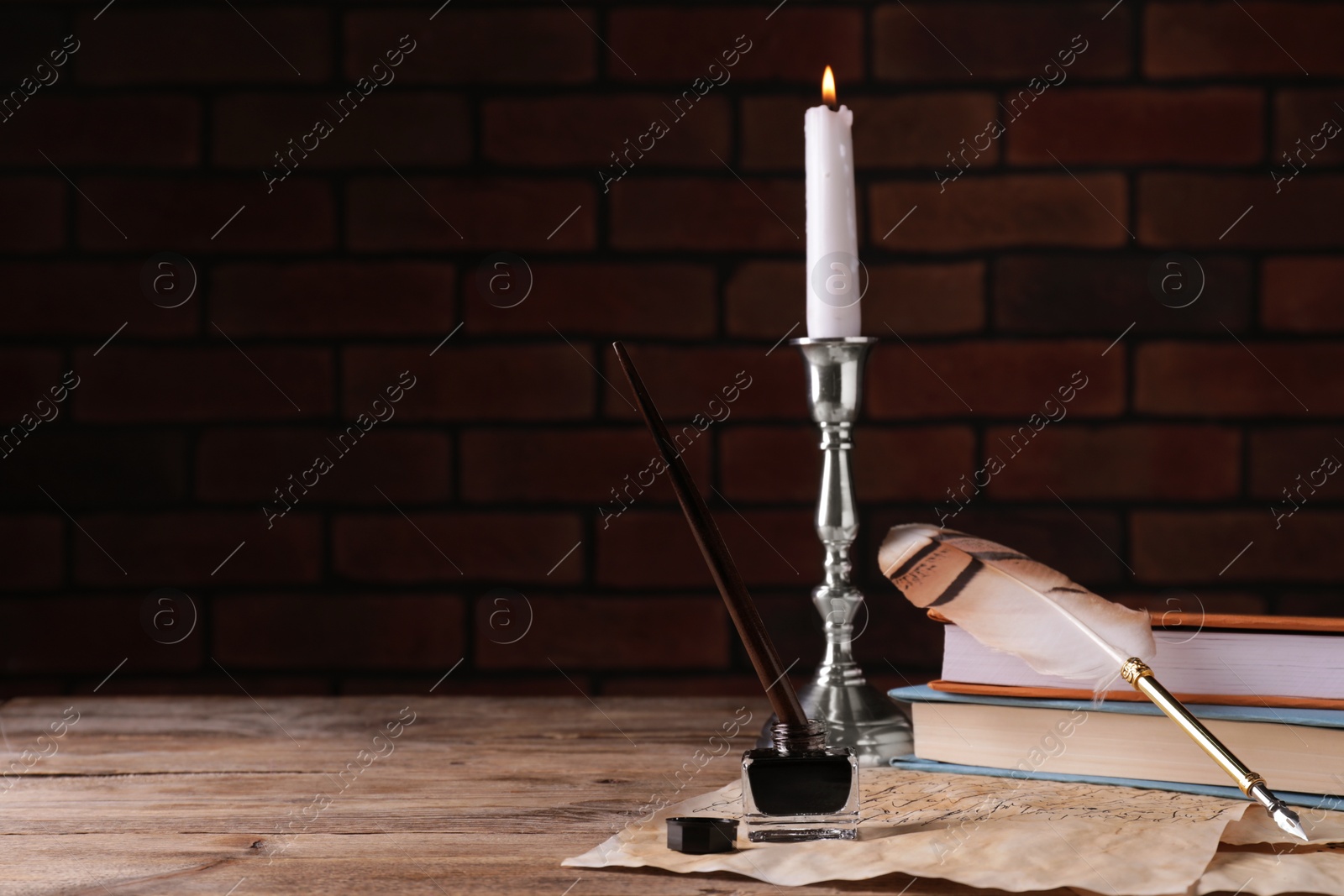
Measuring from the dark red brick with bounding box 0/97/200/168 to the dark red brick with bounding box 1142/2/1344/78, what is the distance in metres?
1.07

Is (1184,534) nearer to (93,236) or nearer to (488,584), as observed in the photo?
(488,584)

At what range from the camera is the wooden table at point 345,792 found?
543mm

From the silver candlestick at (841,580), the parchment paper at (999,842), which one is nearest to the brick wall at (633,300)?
the silver candlestick at (841,580)

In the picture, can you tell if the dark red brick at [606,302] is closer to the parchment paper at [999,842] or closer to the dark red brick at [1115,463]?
the dark red brick at [1115,463]

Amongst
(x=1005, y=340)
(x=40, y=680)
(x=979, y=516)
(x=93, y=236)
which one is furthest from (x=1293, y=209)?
(x=40, y=680)

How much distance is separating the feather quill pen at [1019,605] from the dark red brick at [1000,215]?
2.04ft

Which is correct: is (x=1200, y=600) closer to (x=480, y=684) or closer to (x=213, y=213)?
(x=480, y=684)

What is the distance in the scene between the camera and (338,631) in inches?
52.3

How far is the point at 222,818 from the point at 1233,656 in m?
0.58

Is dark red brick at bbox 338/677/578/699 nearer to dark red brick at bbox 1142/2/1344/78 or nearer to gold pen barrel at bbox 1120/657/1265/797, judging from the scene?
gold pen barrel at bbox 1120/657/1265/797

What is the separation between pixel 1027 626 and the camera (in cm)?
70

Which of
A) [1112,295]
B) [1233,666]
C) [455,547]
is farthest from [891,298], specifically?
[1233,666]

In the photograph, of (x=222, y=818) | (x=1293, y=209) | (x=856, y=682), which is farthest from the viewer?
(x=1293, y=209)

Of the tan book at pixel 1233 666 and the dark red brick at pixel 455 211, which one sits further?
the dark red brick at pixel 455 211
